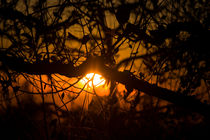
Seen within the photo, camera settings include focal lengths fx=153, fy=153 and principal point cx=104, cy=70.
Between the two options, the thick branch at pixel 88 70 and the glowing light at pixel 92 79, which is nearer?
the thick branch at pixel 88 70

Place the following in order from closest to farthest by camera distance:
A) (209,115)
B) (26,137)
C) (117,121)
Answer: (209,115) → (26,137) → (117,121)

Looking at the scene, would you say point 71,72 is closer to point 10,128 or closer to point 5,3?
point 5,3

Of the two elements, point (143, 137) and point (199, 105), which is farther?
point (143, 137)

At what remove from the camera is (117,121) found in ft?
13.3

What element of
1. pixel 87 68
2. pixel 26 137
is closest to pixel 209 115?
pixel 87 68

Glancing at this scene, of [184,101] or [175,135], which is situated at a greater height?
[175,135]

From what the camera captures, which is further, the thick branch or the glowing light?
the glowing light

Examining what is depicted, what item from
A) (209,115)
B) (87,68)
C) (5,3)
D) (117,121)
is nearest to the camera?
(87,68)

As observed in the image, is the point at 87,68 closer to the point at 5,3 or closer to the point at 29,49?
→ the point at 29,49

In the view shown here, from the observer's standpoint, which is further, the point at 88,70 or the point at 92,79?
the point at 92,79

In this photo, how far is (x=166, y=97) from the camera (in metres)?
1.35

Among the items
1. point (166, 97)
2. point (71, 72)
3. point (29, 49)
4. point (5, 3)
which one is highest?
point (5, 3)

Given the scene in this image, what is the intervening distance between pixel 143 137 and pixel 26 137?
9.28ft

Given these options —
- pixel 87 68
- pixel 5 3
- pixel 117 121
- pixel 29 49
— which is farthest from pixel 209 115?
pixel 117 121
